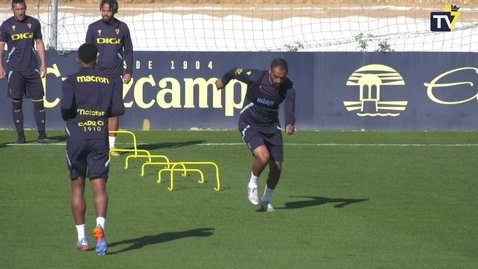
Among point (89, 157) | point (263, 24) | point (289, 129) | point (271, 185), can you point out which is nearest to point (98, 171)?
point (89, 157)

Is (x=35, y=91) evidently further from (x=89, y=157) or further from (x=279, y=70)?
(x=89, y=157)

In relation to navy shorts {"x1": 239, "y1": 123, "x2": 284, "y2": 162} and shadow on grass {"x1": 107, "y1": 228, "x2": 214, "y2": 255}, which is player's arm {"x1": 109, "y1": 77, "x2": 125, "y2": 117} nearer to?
shadow on grass {"x1": 107, "y1": 228, "x2": 214, "y2": 255}

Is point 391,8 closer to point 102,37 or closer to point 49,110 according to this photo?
point 49,110

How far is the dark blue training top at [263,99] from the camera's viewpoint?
10359mm

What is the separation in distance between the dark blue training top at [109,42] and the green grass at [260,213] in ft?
4.64

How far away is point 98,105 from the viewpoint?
7.76 meters

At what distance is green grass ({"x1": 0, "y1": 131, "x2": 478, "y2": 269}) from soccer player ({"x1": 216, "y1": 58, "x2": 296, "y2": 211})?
1.24 ft

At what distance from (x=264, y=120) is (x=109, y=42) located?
4.22 meters

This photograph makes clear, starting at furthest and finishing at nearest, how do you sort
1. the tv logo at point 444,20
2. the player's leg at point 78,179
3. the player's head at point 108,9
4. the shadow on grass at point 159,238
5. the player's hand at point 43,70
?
the tv logo at point 444,20
the player's hand at point 43,70
the player's head at point 108,9
the shadow on grass at point 159,238
the player's leg at point 78,179

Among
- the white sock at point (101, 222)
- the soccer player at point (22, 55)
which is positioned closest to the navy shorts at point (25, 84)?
the soccer player at point (22, 55)

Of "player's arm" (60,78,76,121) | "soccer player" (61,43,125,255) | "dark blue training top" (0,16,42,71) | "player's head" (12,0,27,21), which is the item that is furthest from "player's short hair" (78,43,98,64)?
"dark blue training top" (0,16,42,71)

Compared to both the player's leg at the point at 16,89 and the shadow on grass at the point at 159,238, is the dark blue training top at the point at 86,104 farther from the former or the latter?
the player's leg at the point at 16,89

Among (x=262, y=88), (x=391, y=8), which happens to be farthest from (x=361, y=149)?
(x=391, y=8)

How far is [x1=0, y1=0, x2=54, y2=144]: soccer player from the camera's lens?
15.1 m
